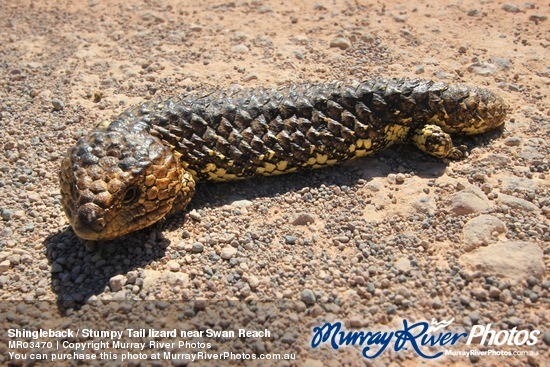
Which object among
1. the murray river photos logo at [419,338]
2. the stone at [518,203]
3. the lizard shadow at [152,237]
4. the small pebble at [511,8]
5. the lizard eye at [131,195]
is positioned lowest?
the lizard shadow at [152,237]

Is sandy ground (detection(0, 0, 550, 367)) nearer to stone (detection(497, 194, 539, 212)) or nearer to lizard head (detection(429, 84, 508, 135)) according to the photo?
stone (detection(497, 194, 539, 212))

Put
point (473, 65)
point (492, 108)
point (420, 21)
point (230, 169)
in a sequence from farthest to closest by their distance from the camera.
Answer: point (420, 21) → point (473, 65) → point (492, 108) → point (230, 169)

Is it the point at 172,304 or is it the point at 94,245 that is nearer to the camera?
the point at 172,304

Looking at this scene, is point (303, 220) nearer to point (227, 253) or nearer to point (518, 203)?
point (227, 253)

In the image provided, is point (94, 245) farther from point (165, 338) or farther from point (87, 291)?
point (165, 338)

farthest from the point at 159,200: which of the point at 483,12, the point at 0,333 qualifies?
the point at 483,12

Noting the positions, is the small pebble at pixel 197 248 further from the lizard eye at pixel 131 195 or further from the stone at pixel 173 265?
the lizard eye at pixel 131 195

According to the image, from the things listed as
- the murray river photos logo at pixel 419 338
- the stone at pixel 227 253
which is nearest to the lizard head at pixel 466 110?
the murray river photos logo at pixel 419 338
